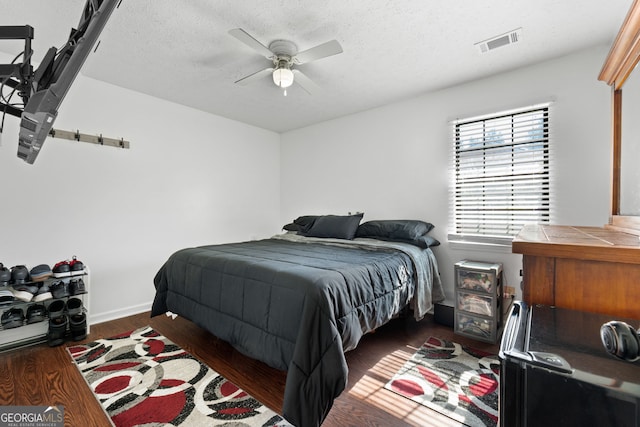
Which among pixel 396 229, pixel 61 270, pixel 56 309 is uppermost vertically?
pixel 396 229

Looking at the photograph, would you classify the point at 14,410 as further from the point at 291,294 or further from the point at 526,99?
the point at 526,99

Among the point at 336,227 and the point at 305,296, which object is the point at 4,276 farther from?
the point at 336,227

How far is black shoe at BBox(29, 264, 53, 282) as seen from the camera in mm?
2430

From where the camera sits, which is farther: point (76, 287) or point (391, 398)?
point (76, 287)

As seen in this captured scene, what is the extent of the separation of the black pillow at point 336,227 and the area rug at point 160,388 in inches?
73.3

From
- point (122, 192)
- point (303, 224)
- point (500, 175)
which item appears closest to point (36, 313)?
point (122, 192)

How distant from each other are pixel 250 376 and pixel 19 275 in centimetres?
216

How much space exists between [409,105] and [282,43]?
187cm

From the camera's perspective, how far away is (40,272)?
8.09 feet

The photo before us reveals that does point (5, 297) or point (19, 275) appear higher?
point (19, 275)

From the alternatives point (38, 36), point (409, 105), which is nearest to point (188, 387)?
point (38, 36)

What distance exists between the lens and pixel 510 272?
9.07 ft

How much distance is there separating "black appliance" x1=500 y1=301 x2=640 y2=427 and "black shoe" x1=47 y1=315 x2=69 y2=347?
10.8ft

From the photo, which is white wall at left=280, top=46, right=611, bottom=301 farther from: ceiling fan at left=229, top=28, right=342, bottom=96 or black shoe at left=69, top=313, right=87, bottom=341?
black shoe at left=69, top=313, right=87, bottom=341
